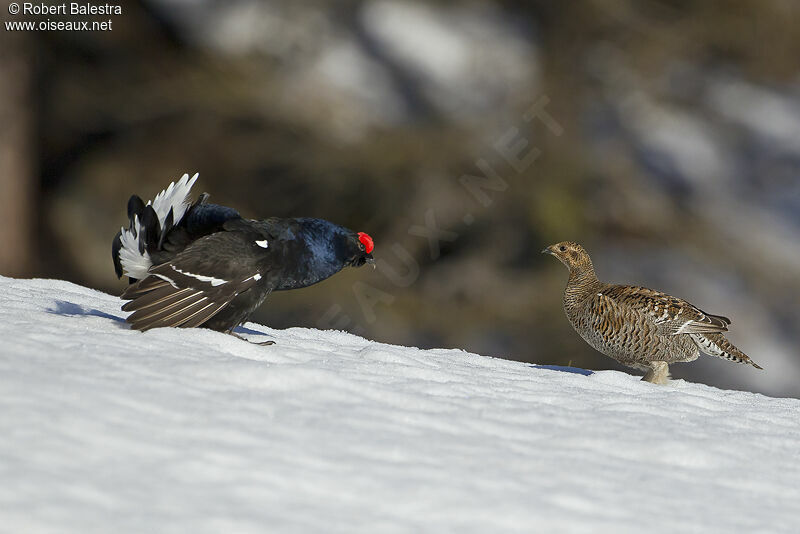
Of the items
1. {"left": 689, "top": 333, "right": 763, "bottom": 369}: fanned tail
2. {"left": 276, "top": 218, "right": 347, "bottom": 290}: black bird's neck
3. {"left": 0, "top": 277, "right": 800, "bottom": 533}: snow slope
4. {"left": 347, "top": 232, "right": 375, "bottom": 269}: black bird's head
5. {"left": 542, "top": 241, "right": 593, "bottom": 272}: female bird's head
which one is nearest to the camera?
{"left": 0, "top": 277, "right": 800, "bottom": 533}: snow slope

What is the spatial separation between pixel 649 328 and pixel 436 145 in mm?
5244

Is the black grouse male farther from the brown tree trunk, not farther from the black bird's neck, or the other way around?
the brown tree trunk

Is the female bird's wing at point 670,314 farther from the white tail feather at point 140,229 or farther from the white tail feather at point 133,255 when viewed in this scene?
the white tail feather at point 133,255

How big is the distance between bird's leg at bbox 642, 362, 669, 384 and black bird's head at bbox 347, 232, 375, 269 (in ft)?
5.27

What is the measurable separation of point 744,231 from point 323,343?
7.53m

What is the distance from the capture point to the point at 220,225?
4.72 m

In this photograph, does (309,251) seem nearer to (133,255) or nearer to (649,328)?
(133,255)

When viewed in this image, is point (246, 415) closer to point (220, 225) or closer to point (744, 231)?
point (220, 225)

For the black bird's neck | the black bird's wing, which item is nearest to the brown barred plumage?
the black bird's neck

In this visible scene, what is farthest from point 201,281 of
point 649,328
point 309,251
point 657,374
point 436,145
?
point 436,145

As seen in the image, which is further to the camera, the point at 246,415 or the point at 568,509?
the point at 246,415

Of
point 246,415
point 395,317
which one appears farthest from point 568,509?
point 395,317

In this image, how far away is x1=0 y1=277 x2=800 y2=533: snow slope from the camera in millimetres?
2344

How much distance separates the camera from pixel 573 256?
232 inches
